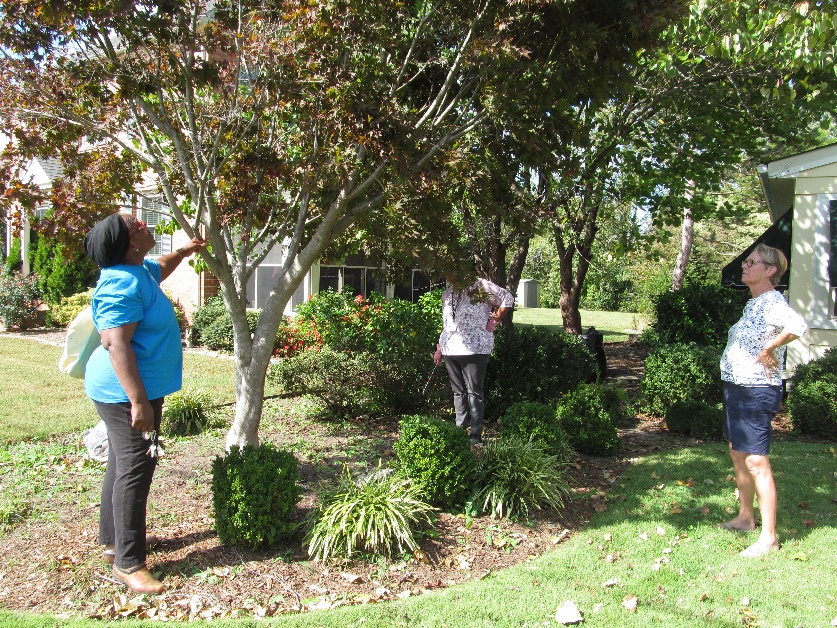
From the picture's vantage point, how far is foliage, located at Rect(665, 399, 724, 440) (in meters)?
7.04

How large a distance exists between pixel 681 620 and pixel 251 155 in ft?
14.5

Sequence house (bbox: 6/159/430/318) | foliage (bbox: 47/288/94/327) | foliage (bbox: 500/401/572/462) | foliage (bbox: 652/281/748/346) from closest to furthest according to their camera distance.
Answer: foliage (bbox: 500/401/572/462) < foliage (bbox: 652/281/748/346) < house (bbox: 6/159/430/318) < foliage (bbox: 47/288/94/327)

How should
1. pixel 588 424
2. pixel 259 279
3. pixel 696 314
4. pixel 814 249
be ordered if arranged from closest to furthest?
1. pixel 588 424
2. pixel 814 249
3. pixel 696 314
4. pixel 259 279

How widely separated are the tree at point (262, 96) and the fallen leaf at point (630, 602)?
8.81 feet

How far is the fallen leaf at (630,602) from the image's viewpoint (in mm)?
3412

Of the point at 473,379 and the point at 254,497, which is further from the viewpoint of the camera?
the point at 473,379

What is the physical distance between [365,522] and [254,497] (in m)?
0.69

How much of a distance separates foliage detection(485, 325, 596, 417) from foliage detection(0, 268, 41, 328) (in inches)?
495

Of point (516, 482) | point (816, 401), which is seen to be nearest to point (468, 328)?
point (516, 482)

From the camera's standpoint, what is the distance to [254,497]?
3.83 metres

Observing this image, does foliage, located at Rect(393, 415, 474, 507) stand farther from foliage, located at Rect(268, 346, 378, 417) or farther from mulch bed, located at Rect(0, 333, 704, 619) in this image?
foliage, located at Rect(268, 346, 378, 417)

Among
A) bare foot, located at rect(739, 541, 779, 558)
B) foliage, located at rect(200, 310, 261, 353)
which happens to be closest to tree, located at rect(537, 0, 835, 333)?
bare foot, located at rect(739, 541, 779, 558)

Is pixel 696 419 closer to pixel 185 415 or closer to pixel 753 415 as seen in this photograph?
pixel 753 415

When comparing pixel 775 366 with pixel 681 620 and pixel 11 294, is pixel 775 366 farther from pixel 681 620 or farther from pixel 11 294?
pixel 11 294
